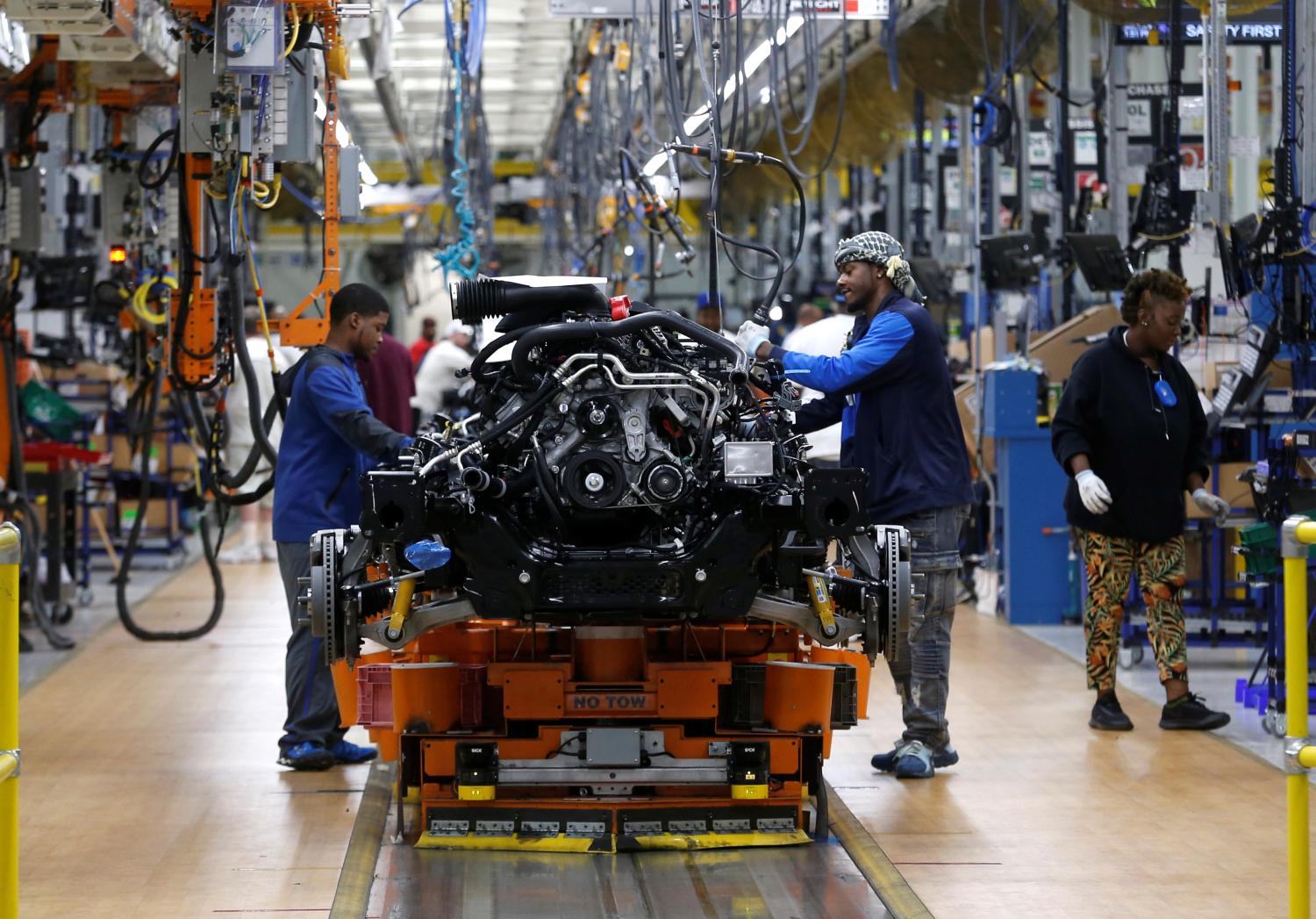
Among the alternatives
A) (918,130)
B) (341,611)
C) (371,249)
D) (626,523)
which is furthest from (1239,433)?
(371,249)

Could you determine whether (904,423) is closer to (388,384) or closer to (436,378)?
(388,384)

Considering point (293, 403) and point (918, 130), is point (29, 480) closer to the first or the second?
point (293, 403)

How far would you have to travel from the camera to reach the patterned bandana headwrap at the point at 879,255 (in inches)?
257

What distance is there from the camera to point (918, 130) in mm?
14734

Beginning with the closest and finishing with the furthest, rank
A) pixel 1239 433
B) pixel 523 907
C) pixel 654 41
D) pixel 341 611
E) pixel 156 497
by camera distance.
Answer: pixel 523 907, pixel 341 611, pixel 1239 433, pixel 654 41, pixel 156 497

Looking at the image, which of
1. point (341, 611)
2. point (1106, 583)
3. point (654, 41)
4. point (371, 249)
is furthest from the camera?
point (371, 249)

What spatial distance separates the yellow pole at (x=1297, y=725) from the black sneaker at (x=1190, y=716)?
378 centimetres

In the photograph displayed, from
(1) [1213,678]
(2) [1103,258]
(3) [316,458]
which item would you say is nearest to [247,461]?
(3) [316,458]

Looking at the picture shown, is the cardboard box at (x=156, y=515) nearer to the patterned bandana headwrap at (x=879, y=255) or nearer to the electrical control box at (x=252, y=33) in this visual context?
the electrical control box at (x=252, y=33)

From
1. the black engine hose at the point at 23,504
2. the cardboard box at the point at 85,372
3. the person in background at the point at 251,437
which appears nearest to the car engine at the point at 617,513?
the black engine hose at the point at 23,504

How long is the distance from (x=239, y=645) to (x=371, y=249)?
25.0 meters

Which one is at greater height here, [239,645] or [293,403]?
[293,403]

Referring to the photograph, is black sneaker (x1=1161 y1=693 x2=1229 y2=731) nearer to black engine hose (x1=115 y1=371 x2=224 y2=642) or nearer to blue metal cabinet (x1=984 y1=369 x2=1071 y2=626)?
blue metal cabinet (x1=984 y1=369 x2=1071 y2=626)

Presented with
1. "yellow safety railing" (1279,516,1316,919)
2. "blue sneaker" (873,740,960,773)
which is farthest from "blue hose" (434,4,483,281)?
"yellow safety railing" (1279,516,1316,919)
